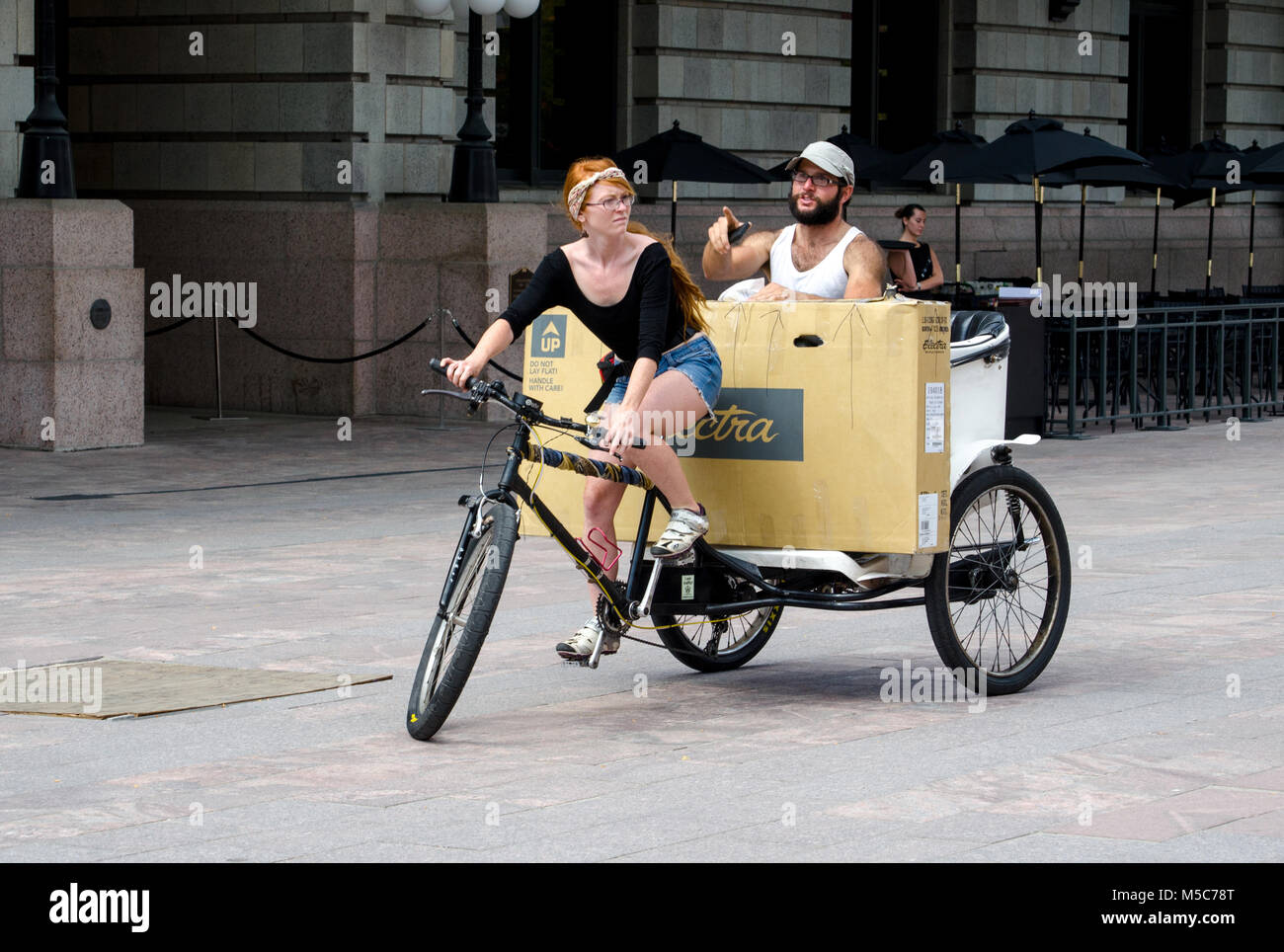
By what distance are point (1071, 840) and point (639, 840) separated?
1.10 meters

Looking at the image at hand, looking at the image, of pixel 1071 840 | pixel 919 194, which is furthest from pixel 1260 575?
pixel 919 194

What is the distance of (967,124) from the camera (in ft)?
88.2

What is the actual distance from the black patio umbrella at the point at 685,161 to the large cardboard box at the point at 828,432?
12.2 meters

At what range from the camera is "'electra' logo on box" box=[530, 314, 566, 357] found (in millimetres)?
8164

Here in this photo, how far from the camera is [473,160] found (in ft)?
62.2

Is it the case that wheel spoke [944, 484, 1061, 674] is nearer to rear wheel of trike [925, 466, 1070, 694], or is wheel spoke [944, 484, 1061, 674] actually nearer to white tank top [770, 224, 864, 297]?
rear wheel of trike [925, 466, 1070, 694]

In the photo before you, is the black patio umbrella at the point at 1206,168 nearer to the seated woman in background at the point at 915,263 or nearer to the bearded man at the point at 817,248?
the seated woman in background at the point at 915,263

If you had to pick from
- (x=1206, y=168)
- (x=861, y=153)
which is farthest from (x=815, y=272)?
(x=1206, y=168)

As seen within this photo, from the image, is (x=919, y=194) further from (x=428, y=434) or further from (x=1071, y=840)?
(x=1071, y=840)

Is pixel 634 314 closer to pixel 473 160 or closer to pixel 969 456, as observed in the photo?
pixel 969 456

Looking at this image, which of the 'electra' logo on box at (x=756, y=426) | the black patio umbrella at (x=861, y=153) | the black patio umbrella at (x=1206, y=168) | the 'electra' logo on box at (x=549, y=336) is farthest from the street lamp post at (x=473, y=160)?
the 'electra' logo on box at (x=756, y=426)

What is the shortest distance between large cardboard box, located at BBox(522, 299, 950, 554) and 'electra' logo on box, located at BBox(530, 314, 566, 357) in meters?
Answer: 0.63

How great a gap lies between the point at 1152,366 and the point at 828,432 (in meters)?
14.0

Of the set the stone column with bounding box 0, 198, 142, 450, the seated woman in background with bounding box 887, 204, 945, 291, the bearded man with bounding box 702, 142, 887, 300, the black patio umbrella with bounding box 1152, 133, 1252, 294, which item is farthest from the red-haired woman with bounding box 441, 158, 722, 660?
the black patio umbrella with bounding box 1152, 133, 1252, 294
